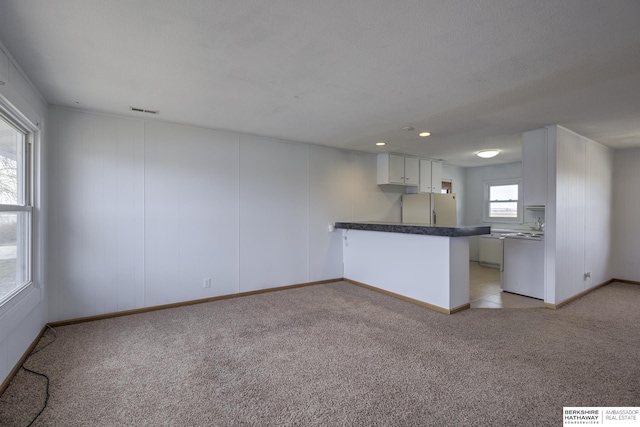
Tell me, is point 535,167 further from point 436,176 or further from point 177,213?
point 177,213

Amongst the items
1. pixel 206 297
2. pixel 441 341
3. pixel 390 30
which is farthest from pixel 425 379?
pixel 206 297

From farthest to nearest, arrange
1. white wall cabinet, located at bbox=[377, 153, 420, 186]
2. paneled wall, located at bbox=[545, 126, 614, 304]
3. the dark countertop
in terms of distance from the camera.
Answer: white wall cabinet, located at bbox=[377, 153, 420, 186] → paneled wall, located at bbox=[545, 126, 614, 304] → the dark countertop

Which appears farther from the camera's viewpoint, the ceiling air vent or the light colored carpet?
the ceiling air vent

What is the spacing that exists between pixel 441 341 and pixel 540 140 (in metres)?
2.93

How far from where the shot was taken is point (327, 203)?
5.11 meters

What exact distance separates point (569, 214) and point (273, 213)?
3.99m

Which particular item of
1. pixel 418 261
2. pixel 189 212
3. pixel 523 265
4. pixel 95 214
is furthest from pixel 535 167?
pixel 95 214

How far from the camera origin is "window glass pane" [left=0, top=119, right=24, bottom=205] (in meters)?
2.26

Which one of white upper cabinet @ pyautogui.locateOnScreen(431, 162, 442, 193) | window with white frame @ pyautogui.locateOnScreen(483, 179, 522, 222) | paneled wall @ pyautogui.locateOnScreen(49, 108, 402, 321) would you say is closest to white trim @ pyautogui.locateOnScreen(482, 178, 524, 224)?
window with white frame @ pyautogui.locateOnScreen(483, 179, 522, 222)

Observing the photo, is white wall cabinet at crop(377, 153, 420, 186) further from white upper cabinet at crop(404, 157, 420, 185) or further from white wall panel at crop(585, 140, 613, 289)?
white wall panel at crop(585, 140, 613, 289)

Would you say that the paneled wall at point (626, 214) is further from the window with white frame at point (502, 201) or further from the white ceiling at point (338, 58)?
the white ceiling at point (338, 58)

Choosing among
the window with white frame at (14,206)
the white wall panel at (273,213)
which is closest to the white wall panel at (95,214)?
the window with white frame at (14,206)

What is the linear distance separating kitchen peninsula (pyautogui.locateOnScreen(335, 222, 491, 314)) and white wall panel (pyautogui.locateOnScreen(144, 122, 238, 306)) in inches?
77.2

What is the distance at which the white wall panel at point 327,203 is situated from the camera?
16.2ft
